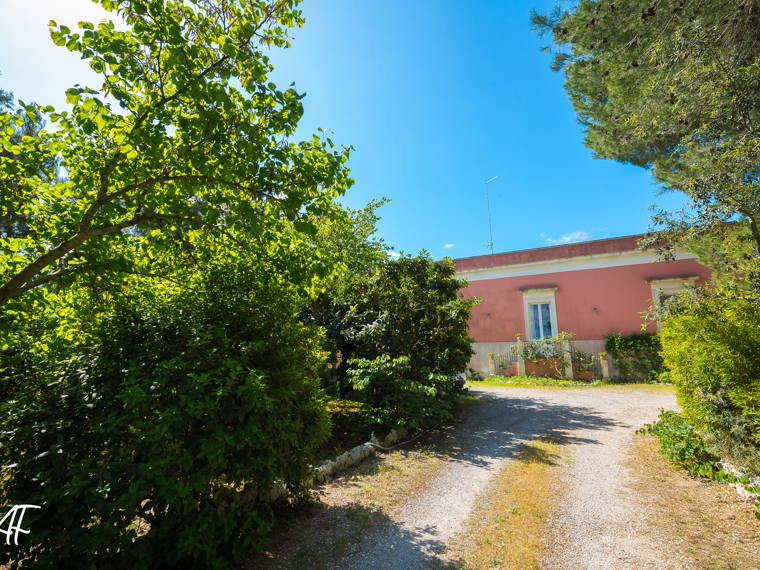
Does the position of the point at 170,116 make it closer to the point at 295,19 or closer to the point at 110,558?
the point at 295,19

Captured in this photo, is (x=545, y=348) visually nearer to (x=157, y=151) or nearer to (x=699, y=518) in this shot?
(x=699, y=518)

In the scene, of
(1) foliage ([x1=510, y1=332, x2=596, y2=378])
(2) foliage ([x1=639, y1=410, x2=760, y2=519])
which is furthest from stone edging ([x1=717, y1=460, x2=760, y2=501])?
(1) foliage ([x1=510, y1=332, x2=596, y2=378])

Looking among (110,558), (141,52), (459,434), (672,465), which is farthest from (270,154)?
(672,465)

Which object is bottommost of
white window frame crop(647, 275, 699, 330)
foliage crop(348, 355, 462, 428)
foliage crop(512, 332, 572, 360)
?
foliage crop(348, 355, 462, 428)

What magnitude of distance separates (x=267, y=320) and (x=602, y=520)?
407cm

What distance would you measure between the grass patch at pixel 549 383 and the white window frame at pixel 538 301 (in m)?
2.49

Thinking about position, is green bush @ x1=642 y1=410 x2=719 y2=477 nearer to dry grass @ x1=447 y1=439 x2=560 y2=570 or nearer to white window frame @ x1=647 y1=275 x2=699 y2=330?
dry grass @ x1=447 y1=439 x2=560 y2=570

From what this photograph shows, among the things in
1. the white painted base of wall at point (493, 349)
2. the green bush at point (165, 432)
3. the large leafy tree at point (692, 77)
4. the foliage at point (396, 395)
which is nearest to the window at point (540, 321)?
the white painted base of wall at point (493, 349)

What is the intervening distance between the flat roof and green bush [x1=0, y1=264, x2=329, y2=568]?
51.5 ft

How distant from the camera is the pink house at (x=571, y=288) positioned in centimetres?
1445

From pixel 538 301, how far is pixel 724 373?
42.1 ft

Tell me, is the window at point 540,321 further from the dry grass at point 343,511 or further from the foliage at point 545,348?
the dry grass at point 343,511

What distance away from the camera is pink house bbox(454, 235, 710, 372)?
1445 centimetres

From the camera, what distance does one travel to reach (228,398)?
9.16ft
